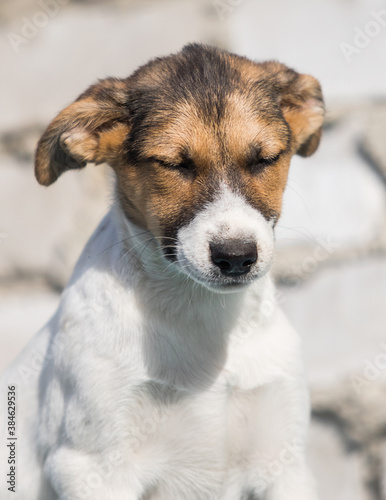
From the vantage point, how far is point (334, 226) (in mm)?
4527

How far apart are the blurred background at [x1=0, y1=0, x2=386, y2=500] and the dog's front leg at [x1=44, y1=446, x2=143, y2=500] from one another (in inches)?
78.6

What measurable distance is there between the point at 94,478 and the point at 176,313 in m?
0.69

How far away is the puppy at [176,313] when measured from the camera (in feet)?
8.58

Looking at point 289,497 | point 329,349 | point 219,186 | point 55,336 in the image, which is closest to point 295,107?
point 219,186

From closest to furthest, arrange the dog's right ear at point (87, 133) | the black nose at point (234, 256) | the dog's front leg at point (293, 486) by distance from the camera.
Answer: the black nose at point (234, 256) < the dog's right ear at point (87, 133) < the dog's front leg at point (293, 486)

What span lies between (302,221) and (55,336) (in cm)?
204

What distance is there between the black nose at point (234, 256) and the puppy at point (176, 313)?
0.10ft

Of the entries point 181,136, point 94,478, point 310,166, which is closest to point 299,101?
point 181,136

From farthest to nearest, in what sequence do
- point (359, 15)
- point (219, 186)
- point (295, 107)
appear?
1. point (359, 15)
2. point (295, 107)
3. point (219, 186)

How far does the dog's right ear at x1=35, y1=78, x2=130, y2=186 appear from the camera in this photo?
2.74 metres

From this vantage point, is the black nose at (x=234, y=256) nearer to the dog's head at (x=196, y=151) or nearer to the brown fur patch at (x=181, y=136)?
the dog's head at (x=196, y=151)

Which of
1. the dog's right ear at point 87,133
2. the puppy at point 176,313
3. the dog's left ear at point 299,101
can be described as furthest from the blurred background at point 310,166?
the dog's right ear at point 87,133

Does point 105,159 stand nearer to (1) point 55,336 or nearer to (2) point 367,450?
(1) point 55,336

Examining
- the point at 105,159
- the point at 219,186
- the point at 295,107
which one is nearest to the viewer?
the point at 219,186
